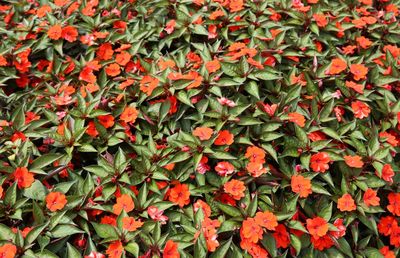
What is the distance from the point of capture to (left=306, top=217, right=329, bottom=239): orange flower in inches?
80.4

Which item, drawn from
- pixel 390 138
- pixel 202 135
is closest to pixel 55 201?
pixel 202 135

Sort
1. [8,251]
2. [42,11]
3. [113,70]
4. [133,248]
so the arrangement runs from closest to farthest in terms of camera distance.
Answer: [8,251] → [133,248] → [113,70] → [42,11]

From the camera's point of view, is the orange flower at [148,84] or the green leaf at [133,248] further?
the orange flower at [148,84]

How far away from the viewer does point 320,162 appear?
2.20 m

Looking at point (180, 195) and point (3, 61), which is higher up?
point (3, 61)

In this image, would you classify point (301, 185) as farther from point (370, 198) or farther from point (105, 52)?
point (105, 52)

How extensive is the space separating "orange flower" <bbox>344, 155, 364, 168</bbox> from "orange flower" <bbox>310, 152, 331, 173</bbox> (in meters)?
0.08

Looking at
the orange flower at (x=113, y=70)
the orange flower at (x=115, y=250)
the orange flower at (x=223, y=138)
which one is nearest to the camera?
the orange flower at (x=115, y=250)

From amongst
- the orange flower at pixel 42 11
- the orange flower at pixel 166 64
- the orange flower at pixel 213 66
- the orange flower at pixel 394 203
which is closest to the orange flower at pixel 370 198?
the orange flower at pixel 394 203

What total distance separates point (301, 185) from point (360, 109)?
62cm

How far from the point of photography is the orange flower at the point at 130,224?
191 cm

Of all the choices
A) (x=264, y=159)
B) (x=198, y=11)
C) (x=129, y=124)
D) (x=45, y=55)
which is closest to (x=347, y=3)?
(x=198, y=11)

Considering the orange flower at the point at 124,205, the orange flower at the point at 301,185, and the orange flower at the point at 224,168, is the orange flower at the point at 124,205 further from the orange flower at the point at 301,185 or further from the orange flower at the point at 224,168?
the orange flower at the point at 301,185

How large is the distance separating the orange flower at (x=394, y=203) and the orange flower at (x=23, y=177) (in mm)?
1611
